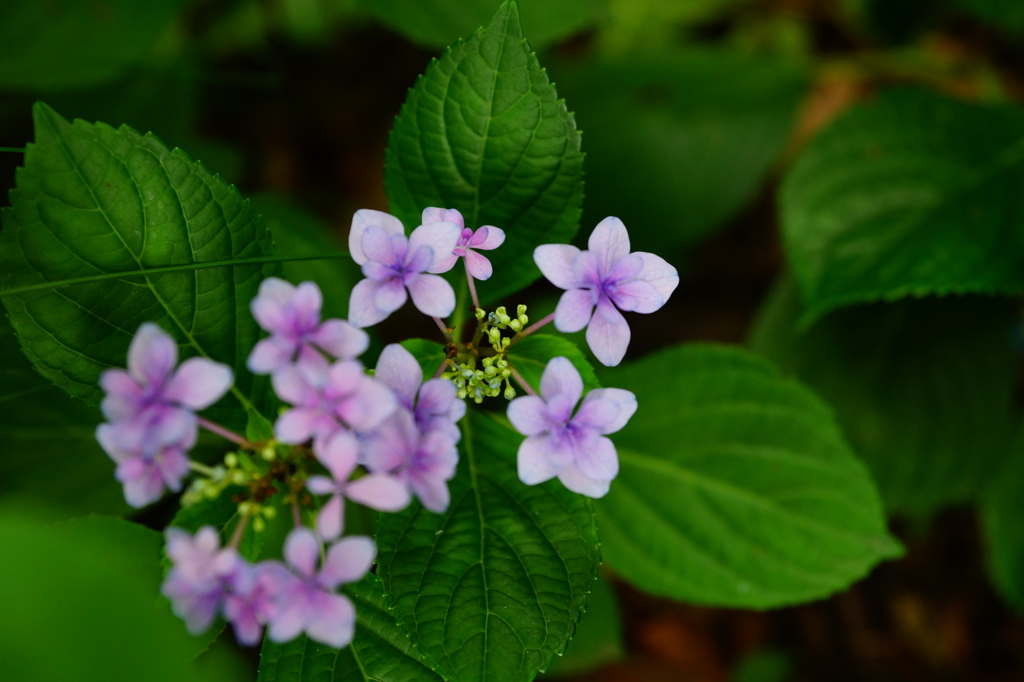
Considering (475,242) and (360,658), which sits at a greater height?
(475,242)

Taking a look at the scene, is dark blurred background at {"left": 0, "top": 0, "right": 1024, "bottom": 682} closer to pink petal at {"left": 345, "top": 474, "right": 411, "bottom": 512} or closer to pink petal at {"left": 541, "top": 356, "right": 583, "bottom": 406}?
pink petal at {"left": 541, "top": 356, "right": 583, "bottom": 406}

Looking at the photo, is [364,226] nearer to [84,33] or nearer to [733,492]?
[733,492]

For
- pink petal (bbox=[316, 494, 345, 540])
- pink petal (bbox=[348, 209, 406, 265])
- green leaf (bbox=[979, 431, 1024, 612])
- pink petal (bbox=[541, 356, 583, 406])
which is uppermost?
pink petal (bbox=[348, 209, 406, 265])

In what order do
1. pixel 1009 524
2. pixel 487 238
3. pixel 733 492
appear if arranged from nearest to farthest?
pixel 487 238 → pixel 733 492 → pixel 1009 524

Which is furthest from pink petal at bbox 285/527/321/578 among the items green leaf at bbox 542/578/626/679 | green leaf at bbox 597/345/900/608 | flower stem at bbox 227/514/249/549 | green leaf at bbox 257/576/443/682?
green leaf at bbox 542/578/626/679

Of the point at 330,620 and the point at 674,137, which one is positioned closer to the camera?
the point at 330,620

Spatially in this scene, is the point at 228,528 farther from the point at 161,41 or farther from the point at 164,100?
the point at 161,41

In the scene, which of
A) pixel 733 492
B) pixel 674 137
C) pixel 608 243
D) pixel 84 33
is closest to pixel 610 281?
pixel 608 243
